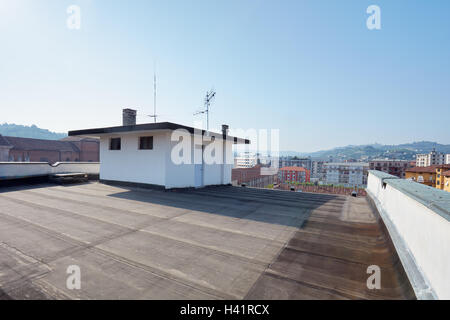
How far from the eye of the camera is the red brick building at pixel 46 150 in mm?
44853

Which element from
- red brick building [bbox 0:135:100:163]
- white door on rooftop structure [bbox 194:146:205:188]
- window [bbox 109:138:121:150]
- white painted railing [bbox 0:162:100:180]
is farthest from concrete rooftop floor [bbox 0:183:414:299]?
red brick building [bbox 0:135:100:163]

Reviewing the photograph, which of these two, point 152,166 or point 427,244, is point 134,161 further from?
point 427,244

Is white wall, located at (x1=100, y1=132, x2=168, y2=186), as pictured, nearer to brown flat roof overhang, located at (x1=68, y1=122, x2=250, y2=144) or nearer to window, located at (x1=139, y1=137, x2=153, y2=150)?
window, located at (x1=139, y1=137, x2=153, y2=150)

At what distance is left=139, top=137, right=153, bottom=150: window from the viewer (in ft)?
37.0

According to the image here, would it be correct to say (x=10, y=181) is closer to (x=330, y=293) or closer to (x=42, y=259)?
(x=42, y=259)

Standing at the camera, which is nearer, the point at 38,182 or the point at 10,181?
the point at 10,181

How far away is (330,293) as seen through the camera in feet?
8.49

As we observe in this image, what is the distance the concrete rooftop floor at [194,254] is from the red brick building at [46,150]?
56549 millimetres

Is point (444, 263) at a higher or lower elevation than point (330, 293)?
higher

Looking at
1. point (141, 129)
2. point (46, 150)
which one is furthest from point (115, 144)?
point (46, 150)
